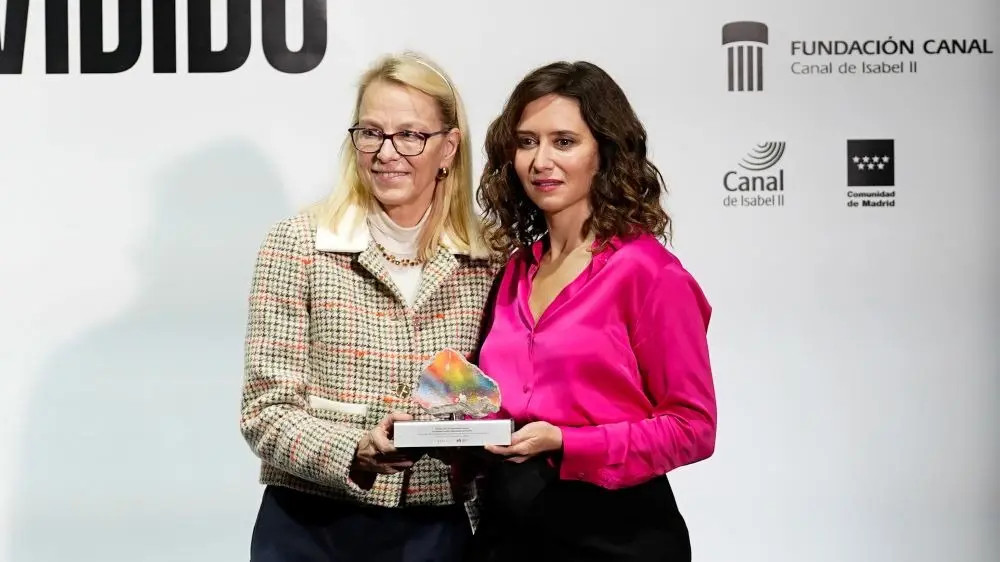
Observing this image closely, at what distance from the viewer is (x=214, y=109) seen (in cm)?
316

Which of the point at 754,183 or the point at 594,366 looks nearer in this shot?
the point at 594,366

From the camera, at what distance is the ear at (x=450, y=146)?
2102 millimetres

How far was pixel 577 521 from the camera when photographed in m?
1.82

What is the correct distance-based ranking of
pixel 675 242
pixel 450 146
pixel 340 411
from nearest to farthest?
pixel 340 411
pixel 450 146
pixel 675 242

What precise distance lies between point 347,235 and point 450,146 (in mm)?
271

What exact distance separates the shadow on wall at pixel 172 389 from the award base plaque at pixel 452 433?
1.53 metres

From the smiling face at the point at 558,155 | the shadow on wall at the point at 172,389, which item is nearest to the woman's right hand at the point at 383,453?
the smiling face at the point at 558,155

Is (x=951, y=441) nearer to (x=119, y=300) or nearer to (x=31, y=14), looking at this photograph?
(x=119, y=300)

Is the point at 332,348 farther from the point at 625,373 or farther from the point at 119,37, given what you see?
the point at 119,37

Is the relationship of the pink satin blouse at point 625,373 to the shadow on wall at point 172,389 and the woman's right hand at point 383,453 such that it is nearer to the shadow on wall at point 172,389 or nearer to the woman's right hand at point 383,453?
the woman's right hand at point 383,453

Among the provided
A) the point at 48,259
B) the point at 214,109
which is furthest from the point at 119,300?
the point at 214,109

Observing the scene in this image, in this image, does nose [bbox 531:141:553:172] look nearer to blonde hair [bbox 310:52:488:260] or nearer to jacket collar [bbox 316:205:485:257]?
blonde hair [bbox 310:52:488:260]

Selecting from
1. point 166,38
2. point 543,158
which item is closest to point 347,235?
point 543,158

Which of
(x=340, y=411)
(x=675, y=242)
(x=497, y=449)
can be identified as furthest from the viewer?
(x=675, y=242)
